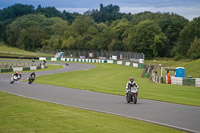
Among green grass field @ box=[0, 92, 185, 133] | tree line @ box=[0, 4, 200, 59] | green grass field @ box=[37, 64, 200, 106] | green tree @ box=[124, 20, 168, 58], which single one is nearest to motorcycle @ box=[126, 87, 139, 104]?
green grass field @ box=[37, 64, 200, 106]

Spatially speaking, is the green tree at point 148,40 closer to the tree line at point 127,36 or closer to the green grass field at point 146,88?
the tree line at point 127,36

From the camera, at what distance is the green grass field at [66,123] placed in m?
11.1

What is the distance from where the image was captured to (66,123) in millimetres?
12164

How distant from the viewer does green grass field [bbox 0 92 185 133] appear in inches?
436

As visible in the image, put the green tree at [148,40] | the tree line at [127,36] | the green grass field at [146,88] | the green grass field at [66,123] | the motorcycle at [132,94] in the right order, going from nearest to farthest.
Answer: the green grass field at [66,123] → the motorcycle at [132,94] → the green grass field at [146,88] → the tree line at [127,36] → the green tree at [148,40]

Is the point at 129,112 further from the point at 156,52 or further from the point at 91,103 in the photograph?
the point at 156,52

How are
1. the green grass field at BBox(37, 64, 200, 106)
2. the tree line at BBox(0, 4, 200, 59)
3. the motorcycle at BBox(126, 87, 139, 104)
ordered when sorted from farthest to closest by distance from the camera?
the tree line at BBox(0, 4, 200, 59) < the green grass field at BBox(37, 64, 200, 106) < the motorcycle at BBox(126, 87, 139, 104)

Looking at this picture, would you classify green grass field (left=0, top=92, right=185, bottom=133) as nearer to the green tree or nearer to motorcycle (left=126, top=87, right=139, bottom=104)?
motorcycle (left=126, top=87, right=139, bottom=104)

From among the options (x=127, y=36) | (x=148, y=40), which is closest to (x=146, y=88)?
(x=148, y=40)

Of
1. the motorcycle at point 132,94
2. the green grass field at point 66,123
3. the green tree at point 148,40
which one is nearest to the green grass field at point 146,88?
the motorcycle at point 132,94

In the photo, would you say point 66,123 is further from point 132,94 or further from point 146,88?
point 146,88

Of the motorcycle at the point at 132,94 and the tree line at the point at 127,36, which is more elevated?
the tree line at the point at 127,36

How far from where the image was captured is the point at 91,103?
1909cm

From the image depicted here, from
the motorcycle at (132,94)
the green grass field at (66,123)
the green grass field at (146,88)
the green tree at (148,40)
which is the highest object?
the green tree at (148,40)
